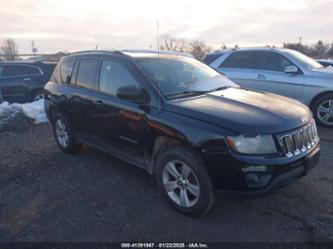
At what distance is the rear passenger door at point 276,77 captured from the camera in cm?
635

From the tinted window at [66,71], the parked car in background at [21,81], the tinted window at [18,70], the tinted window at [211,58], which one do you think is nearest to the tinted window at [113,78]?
the tinted window at [66,71]

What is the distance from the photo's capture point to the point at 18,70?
9.68 metres

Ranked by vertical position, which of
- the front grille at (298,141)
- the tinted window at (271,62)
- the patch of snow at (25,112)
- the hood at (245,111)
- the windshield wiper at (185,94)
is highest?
the tinted window at (271,62)

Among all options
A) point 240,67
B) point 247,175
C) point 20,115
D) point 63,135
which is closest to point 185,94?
point 247,175

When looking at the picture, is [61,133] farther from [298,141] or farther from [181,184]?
[298,141]

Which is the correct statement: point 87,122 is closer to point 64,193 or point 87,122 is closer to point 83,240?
point 64,193

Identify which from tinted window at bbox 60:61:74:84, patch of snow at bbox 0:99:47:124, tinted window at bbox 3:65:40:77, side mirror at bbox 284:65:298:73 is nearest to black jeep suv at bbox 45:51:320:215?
tinted window at bbox 60:61:74:84

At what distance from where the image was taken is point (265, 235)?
2791 mm

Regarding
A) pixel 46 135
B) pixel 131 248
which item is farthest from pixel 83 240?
pixel 46 135

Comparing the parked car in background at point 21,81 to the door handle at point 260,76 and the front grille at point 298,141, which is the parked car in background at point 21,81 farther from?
the front grille at point 298,141

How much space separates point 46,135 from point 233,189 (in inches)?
201

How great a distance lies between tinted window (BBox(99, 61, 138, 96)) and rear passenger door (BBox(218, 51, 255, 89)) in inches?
163

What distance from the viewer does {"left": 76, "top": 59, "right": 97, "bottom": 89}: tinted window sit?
424 centimetres

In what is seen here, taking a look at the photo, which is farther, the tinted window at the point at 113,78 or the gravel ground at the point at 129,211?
the tinted window at the point at 113,78
